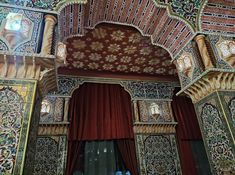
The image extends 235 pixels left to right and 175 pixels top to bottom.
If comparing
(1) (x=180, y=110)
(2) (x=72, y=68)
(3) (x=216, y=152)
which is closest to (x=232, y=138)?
(3) (x=216, y=152)

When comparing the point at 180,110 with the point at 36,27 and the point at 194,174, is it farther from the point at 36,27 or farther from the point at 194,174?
the point at 36,27

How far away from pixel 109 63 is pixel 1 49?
2.86 meters

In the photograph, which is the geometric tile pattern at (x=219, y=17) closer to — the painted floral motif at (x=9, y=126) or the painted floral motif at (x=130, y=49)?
the painted floral motif at (x=130, y=49)

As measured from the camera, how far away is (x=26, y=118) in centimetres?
186

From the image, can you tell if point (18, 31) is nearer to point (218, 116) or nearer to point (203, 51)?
point (203, 51)

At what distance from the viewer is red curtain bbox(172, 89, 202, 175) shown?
15.1 feet

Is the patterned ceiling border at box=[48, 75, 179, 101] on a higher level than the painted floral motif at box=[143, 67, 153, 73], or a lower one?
lower

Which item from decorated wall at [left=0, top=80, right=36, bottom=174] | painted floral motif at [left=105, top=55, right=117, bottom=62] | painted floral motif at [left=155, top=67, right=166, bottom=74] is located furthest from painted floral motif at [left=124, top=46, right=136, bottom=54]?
decorated wall at [left=0, top=80, right=36, bottom=174]

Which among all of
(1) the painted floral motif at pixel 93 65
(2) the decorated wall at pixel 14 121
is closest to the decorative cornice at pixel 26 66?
(2) the decorated wall at pixel 14 121

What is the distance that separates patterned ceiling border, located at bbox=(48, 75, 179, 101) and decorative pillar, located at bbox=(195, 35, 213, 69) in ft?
7.73

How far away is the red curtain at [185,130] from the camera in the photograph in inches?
181

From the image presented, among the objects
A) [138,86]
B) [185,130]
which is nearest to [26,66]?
[138,86]

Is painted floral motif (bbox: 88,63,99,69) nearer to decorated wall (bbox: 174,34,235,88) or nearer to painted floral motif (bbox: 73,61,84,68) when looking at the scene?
painted floral motif (bbox: 73,61,84,68)

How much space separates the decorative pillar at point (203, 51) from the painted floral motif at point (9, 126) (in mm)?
2321
